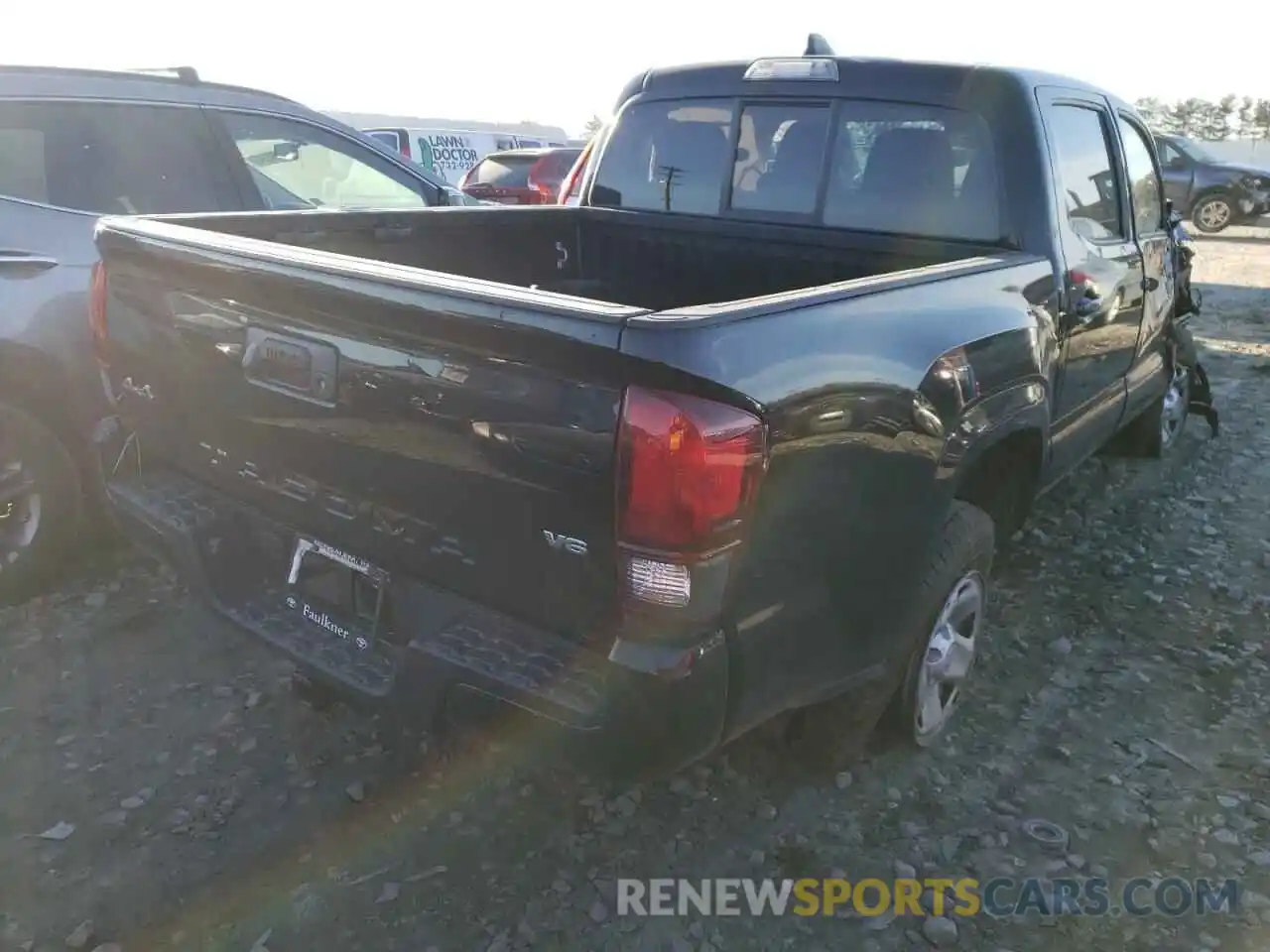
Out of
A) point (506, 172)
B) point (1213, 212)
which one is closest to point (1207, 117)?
point (1213, 212)

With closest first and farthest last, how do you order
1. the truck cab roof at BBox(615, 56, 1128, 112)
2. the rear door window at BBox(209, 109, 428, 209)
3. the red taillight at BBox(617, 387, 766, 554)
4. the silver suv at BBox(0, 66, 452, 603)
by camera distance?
the red taillight at BBox(617, 387, 766, 554) < the truck cab roof at BBox(615, 56, 1128, 112) < the silver suv at BBox(0, 66, 452, 603) < the rear door window at BBox(209, 109, 428, 209)

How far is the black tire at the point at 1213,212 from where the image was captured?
1841cm

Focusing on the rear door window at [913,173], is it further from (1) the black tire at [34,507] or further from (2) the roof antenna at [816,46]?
(1) the black tire at [34,507]

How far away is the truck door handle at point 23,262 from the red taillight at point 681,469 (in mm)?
2838

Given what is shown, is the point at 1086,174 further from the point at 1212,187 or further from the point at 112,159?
the point at 1212,187

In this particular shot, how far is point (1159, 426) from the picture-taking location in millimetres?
5625

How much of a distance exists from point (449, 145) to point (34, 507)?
19.3m

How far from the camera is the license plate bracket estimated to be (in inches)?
92.9

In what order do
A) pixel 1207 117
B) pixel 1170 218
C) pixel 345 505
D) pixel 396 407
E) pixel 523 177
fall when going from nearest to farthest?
pixel 396 407, pixel 345 505, pixel 1170 218, pixel 523 177, pixel 1207 117

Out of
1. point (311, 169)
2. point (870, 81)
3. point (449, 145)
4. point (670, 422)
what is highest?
point (870, 81)

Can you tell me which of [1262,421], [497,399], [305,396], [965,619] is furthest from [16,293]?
[1262,421]

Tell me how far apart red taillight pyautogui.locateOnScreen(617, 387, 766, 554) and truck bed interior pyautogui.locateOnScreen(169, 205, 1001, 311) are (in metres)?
1.80

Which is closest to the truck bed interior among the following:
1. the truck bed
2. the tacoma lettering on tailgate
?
the truck bed

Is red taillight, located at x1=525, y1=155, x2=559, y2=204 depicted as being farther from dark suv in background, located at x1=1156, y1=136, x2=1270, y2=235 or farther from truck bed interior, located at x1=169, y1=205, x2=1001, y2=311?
dark suv in background, located at x1=1156, y1=136, x2=1270, y2=235
